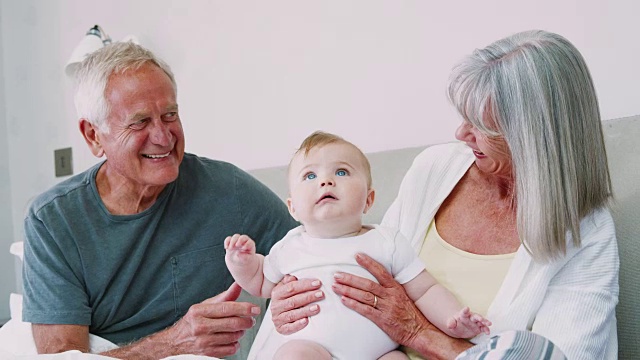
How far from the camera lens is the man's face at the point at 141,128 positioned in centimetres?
175

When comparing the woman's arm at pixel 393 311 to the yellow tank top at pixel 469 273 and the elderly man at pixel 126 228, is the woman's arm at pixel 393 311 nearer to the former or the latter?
the yellow tank top at pixel 469 273

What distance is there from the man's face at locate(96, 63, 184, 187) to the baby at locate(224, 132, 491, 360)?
0.46 metres

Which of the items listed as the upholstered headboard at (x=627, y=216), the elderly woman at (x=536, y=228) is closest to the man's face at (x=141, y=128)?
the elderly woman at (x=536, y=228)

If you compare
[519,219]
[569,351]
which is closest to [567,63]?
[519,219]

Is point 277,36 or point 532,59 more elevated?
A: point 532,59

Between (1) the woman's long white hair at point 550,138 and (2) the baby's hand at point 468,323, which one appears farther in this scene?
(1) the woman's long white hair at point 550,138

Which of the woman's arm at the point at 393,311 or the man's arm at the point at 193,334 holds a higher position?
the woman's arm at the point at 393,311

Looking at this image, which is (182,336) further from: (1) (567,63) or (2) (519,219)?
(1) (567,63)

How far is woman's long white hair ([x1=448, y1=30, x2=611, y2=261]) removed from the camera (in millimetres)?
1328

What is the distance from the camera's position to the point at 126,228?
5.83 ft

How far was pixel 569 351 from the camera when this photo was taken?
1.29m

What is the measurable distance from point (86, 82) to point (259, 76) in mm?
885

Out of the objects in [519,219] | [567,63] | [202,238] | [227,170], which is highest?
[567,63]

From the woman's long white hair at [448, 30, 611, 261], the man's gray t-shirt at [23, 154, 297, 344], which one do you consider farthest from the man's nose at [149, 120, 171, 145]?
the woman's long white hair at [448, 30, 611, 261]
